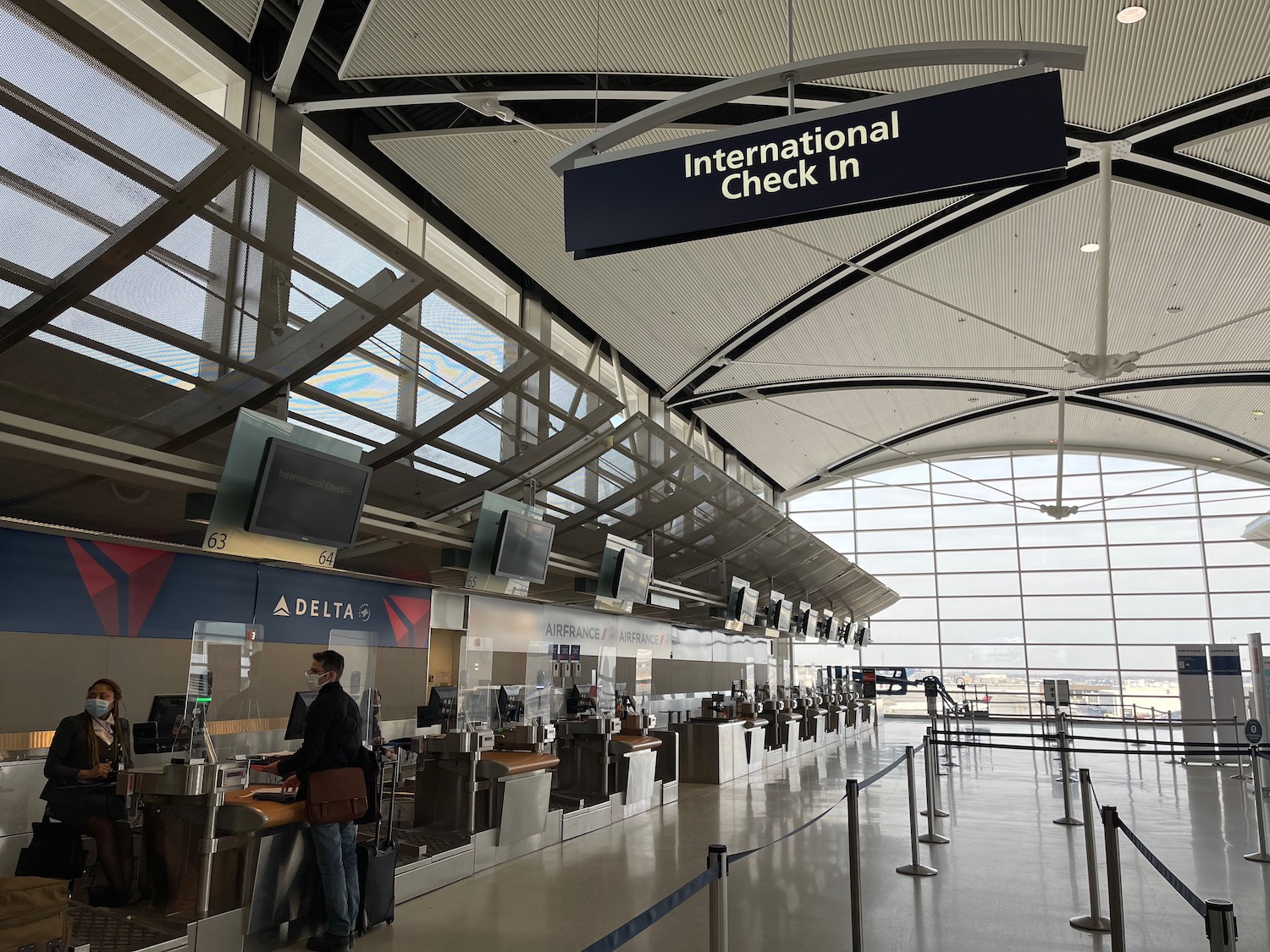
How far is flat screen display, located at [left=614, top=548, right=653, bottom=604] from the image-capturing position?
11.1 m

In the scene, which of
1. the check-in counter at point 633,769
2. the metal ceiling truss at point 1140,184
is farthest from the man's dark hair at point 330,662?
the metal ceiling truss at point 1140,184

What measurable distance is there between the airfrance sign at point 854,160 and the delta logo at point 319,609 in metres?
6.32

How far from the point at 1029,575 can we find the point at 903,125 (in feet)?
101

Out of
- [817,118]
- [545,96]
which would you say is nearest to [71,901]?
[817,118]

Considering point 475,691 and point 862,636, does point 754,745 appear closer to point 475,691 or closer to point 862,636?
point 475,691

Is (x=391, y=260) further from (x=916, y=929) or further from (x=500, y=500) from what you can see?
(x=916, y=929)

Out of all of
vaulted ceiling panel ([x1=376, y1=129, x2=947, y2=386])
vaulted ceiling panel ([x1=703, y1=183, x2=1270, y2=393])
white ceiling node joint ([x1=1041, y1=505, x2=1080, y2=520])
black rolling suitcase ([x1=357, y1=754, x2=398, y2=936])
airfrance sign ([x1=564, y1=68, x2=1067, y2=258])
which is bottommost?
black rolling suitcase ([x1=357, y1=754, x2=398, y2=936])

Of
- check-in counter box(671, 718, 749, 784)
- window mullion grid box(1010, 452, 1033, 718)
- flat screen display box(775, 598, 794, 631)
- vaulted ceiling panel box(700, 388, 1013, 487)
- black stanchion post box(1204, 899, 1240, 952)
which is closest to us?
black stanchion post box(1204, 899, 1240, 952)

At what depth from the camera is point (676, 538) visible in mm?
12953

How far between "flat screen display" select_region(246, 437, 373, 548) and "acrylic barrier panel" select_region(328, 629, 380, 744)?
2.31ft

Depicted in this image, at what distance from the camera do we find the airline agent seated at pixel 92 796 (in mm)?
5027

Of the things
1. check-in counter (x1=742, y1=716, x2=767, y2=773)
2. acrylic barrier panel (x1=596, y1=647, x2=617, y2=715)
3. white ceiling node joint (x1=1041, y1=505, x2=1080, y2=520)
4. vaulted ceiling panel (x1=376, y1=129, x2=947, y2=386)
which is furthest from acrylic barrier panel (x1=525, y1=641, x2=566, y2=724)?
white ceiling node joint (x1=1041, y1=505, x2=1080, y2=520)

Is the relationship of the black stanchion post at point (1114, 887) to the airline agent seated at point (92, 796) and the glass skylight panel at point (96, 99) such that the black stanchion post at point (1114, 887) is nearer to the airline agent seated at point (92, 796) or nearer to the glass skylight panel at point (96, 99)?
the airline agent seated at point (92, 796)

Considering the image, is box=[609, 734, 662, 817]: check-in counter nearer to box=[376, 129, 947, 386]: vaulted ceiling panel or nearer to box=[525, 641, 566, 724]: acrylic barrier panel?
box=[525, 641, 566, 724]: acrylic barrier panel
